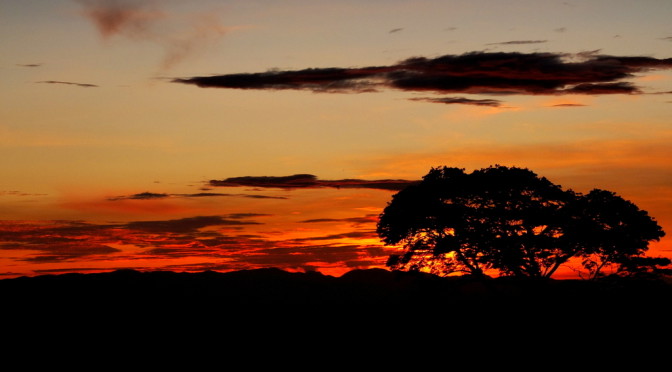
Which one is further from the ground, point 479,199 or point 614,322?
point 479,199

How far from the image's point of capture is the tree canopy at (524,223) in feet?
170

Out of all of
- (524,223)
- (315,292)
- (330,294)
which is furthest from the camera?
(315,292)

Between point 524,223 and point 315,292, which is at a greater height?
point 524,223

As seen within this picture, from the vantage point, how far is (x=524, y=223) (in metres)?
52.0

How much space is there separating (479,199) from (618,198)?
28.3 ft

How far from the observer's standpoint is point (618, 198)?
53.0 m

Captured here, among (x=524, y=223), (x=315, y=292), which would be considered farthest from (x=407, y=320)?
(x=315, y=292)

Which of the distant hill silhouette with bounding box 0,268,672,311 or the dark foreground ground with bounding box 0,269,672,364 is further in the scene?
the distant hill silhouette with bounding box 0,268,672,311

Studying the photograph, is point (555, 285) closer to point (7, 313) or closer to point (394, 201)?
point (394, 201)

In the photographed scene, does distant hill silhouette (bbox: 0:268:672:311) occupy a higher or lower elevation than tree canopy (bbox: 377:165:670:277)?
lower

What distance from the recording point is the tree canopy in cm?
5188

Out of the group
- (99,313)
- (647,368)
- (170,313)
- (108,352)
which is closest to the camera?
(647,368)

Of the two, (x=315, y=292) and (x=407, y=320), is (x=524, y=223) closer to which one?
(x=407, y=320)

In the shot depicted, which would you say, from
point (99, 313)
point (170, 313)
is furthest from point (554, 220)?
point (99, 313)
